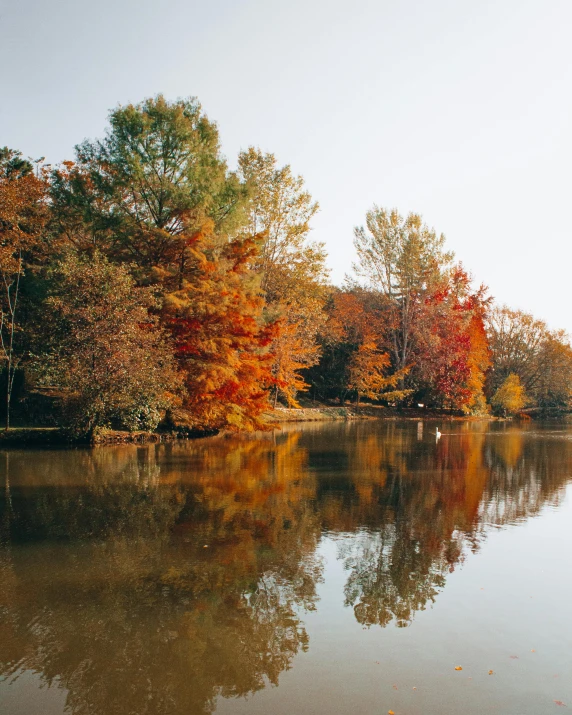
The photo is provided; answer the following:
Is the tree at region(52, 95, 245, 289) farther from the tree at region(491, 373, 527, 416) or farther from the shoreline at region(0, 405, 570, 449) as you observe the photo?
the tree at region(491, 373, 527, 416)

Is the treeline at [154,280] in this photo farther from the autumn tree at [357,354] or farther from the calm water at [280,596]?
the calm water at [280,596]

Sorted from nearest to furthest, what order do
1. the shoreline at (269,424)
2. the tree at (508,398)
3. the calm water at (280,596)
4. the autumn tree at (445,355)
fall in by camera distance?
1. the calm water at (280,596)
2. the shoreline at (269,424)
3. the autumn tree at (445,355)
4. the tree at (508,398)

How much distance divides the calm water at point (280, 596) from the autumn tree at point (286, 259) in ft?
69.9

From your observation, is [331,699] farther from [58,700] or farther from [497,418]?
[497,418]

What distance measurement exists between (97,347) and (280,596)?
49.4ft

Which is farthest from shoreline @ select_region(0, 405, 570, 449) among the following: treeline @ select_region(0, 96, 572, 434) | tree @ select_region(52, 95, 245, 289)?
tree @ select_region(52, 95, 245, 289)

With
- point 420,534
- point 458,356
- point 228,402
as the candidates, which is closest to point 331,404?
point 458,356

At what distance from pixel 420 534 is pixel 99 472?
358 inches

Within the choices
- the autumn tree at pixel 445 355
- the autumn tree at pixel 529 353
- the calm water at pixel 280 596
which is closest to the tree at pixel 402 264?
the autumn tree at pixel 445 355

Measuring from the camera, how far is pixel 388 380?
45406mm

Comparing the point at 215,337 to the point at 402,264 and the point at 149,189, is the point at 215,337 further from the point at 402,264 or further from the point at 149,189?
the point at 402,264

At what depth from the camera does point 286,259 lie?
37281 mm

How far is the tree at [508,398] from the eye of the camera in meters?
53.2

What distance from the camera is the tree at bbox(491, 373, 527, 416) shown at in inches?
2094
